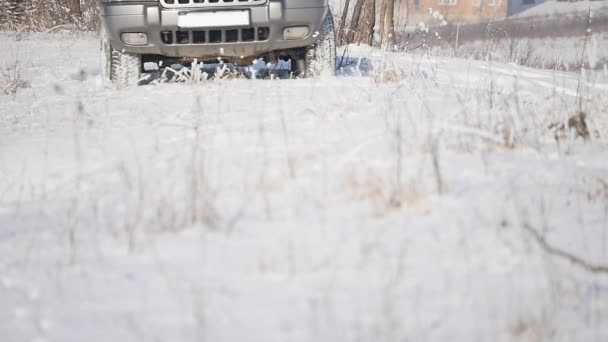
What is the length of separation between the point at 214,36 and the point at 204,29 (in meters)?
0.14

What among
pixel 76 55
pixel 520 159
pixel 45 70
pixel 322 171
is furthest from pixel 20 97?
pixel 76 55

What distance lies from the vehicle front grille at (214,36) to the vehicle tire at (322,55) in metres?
0.71

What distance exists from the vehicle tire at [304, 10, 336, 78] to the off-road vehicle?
20cm

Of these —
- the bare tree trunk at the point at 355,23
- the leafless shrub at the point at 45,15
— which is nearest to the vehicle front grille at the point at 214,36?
the bare tree trunk at the point at 355,23

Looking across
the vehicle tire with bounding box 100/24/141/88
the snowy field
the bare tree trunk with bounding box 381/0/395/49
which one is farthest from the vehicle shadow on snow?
the bare tree trunk with bounding box 381/0/395/49

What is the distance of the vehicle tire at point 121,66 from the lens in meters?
6.18

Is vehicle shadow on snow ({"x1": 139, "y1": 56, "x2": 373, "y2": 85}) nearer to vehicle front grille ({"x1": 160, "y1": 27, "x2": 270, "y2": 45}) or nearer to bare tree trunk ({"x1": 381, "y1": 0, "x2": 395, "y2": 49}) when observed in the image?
vehicle front grille ({"x1": 160, "y1": 27, "x2": 270, "y2": 45})

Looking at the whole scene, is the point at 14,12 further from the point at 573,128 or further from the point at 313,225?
the point at 313,225

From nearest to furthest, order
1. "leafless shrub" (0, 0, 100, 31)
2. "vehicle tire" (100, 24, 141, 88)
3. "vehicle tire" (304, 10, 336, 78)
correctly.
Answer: "vehicle tire" (100, 24, 141, 88) → "vehicle tire" (304, 10, 336, 78) → "leafless shrub" (0, 0, 100, 31)

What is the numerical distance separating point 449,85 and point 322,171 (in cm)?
235

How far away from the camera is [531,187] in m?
2.86

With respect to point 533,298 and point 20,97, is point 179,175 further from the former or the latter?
point 20,97

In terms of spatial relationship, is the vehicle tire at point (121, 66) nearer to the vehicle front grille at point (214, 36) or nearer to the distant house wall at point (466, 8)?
the vehicle front grille at point (214, 36)

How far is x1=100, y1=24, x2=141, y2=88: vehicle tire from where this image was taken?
6176 millimetres
